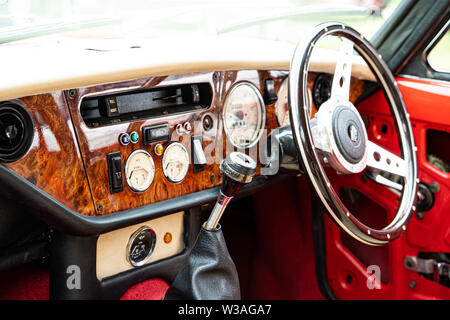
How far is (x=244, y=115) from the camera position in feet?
5.52

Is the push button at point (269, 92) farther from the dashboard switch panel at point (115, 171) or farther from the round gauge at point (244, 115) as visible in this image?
the dashboard switch panel at point (115, 171)

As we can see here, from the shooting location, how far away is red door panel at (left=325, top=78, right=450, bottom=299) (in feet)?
5.86

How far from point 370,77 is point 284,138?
1.73 feet

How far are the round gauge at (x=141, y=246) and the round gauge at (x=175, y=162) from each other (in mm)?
198

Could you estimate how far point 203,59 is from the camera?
1.45 m

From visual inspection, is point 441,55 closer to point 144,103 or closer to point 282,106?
point 282,106

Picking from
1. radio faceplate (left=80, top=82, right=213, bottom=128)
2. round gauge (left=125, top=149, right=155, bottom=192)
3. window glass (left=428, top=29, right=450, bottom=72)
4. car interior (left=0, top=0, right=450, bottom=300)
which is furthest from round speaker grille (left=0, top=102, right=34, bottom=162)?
window glass (left=428, top=29, right=450, bottom=72)

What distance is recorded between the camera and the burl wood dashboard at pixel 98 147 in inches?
47.8

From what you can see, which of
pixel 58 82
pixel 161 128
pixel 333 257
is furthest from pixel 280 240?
pixel 58 82

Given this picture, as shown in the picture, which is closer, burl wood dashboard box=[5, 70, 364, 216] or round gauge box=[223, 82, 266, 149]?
burl wood dashboard box=[5, 70, 364, 216]

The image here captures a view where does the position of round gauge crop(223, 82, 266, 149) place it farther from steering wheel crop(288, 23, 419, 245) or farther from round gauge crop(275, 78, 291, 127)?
steering wheel crop(288, 23, 419, 245)

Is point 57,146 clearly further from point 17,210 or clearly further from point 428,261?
point 428,261

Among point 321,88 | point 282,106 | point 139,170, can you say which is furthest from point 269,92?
point 139,170

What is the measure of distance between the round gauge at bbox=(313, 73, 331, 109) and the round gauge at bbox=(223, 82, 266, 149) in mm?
257
